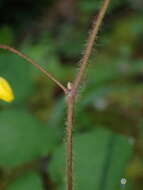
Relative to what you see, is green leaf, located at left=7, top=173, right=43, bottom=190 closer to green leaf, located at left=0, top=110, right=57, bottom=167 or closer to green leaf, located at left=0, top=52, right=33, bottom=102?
green leaf, located at left=0, top=110, right=57, bottom=167

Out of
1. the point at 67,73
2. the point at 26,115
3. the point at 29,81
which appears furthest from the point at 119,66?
the point at 26,115

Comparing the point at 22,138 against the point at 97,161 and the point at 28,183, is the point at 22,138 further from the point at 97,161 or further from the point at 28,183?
the point at 97,161

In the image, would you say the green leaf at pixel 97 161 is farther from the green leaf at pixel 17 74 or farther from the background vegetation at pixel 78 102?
the green leaf at pixel 17 74

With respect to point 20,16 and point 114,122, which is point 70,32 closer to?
point 20,16

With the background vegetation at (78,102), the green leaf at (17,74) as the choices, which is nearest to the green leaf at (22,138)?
the background vegetation at (78,102)

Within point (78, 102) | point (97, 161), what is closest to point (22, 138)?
point (97, 161)

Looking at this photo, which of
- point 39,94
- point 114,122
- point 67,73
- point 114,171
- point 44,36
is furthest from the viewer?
point 44,36

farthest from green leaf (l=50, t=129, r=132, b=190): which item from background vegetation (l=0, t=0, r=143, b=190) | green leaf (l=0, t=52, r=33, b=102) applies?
green leaf (l=0, t=52, r=33, b=102)

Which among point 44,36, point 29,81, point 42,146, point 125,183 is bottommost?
point 125,183

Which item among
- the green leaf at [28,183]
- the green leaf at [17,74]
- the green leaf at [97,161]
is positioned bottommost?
the green leaf at [28,183]
